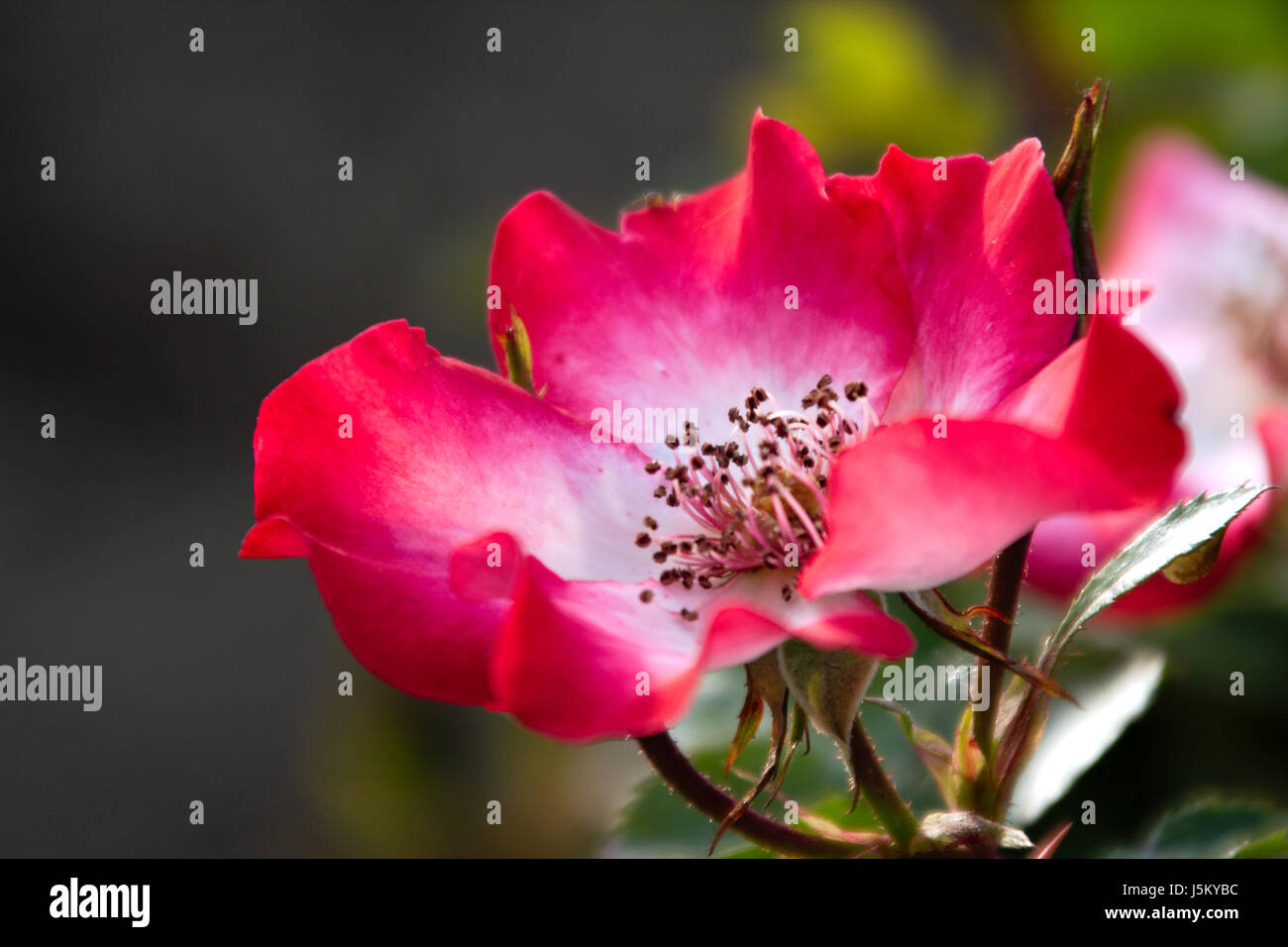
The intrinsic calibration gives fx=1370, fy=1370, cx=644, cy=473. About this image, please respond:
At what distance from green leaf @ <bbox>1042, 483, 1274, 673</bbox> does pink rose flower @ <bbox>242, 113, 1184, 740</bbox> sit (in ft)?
0.27

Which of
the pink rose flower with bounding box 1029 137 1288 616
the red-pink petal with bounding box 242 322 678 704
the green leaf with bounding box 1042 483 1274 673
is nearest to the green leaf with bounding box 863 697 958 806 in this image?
the green leaf with bounding box 1042 483 1274 673

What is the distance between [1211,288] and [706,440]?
2.30 feet

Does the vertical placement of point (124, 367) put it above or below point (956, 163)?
above

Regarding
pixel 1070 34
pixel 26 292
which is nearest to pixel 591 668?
pixel 1070 34

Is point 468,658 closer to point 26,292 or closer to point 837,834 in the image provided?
point 837,834

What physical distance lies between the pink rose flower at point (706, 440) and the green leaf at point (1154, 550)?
8 centimetres

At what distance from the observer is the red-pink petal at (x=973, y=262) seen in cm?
53

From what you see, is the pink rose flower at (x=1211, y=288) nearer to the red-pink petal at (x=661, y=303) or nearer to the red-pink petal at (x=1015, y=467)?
the red-pink petal at (x=661, y=303)

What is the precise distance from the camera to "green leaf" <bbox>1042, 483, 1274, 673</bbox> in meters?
0.51

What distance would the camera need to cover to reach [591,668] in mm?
483

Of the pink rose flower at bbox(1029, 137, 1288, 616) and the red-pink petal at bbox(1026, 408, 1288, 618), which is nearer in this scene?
the red-pink petal at bbox(1026, 408, 1288, 618)

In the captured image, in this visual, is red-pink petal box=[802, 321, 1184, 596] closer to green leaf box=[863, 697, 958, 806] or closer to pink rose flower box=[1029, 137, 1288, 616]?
green leaf box=[863, 697, 958, 806]

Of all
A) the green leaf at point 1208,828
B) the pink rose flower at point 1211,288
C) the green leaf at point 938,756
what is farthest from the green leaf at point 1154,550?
the pink rose flower at point 1211,288

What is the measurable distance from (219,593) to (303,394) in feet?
7.71
